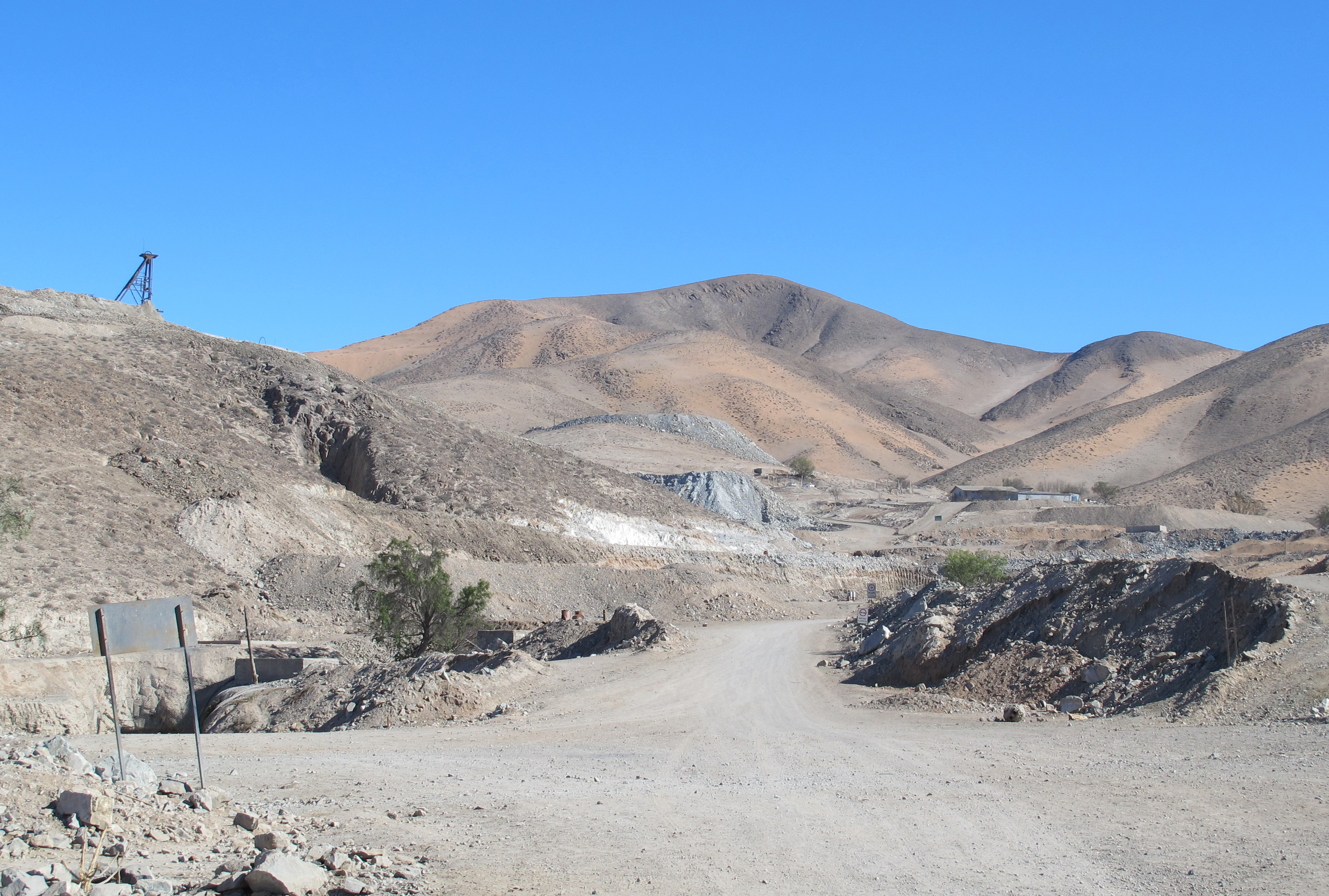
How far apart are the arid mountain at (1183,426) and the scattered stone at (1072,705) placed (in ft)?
313

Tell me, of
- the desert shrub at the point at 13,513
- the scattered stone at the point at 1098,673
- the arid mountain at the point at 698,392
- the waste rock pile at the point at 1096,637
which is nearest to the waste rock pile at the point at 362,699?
the waste rock pile at the point at 1096,637

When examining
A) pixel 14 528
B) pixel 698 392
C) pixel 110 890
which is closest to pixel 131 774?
pixel 110 890

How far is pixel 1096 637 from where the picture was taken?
1811cm

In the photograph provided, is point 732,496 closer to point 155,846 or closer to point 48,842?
point 155,846

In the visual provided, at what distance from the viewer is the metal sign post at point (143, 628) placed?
10.1 m

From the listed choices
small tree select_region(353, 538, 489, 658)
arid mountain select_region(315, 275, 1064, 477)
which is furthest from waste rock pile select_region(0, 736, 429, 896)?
arid mountain select_region(315, 275, 1064, 477)

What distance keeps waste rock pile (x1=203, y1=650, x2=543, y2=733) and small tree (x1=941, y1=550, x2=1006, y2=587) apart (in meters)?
21.6

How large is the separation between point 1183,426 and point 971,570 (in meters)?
102

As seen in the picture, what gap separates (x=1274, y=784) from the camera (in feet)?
34.9

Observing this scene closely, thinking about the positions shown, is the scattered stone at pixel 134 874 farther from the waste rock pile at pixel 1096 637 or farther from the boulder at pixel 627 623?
the boulder at pixel 627 623

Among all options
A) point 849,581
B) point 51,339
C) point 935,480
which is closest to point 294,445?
point 51,339

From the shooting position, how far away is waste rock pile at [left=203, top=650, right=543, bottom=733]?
19.0 meters

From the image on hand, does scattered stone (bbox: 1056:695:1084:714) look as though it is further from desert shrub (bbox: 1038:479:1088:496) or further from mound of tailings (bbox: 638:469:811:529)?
desert shrub (bbox: 1038:479:1088:496)

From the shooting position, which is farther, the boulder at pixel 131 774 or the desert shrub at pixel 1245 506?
the desert shrub at pixel 1245 506
